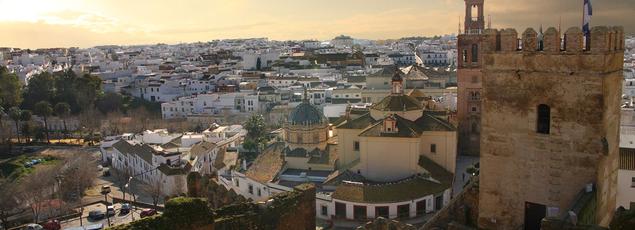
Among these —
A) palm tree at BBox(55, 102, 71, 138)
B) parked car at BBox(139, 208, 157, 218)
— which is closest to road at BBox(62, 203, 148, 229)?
parked car at BBox(139, 208, 157, 218)

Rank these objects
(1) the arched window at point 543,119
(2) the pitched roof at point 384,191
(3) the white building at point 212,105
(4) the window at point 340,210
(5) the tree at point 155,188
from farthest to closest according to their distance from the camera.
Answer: (3) the white building at point 212,105, (5) the tree at point 155,188, (4) the window at point 340,210, (2) the pitched roof at point 384,191, (1) the arched window at point 543,119

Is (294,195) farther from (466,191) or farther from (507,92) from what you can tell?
(507,92)

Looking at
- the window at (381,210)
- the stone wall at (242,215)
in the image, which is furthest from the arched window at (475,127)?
the stone wall at (242,215)

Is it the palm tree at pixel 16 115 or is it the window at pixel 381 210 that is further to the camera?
the palm tree at pixel 16 115

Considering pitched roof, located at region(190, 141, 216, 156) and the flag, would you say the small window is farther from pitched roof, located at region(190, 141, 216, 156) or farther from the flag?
the flag

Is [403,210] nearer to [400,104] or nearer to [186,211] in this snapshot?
[400,104]

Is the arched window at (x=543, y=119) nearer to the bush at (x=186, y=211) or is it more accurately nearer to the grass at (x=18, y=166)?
the bush at (x=186, y=211)

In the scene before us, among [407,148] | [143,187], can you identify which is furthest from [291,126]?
[143,187]

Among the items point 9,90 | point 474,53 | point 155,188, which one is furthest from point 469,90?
point 9,90
